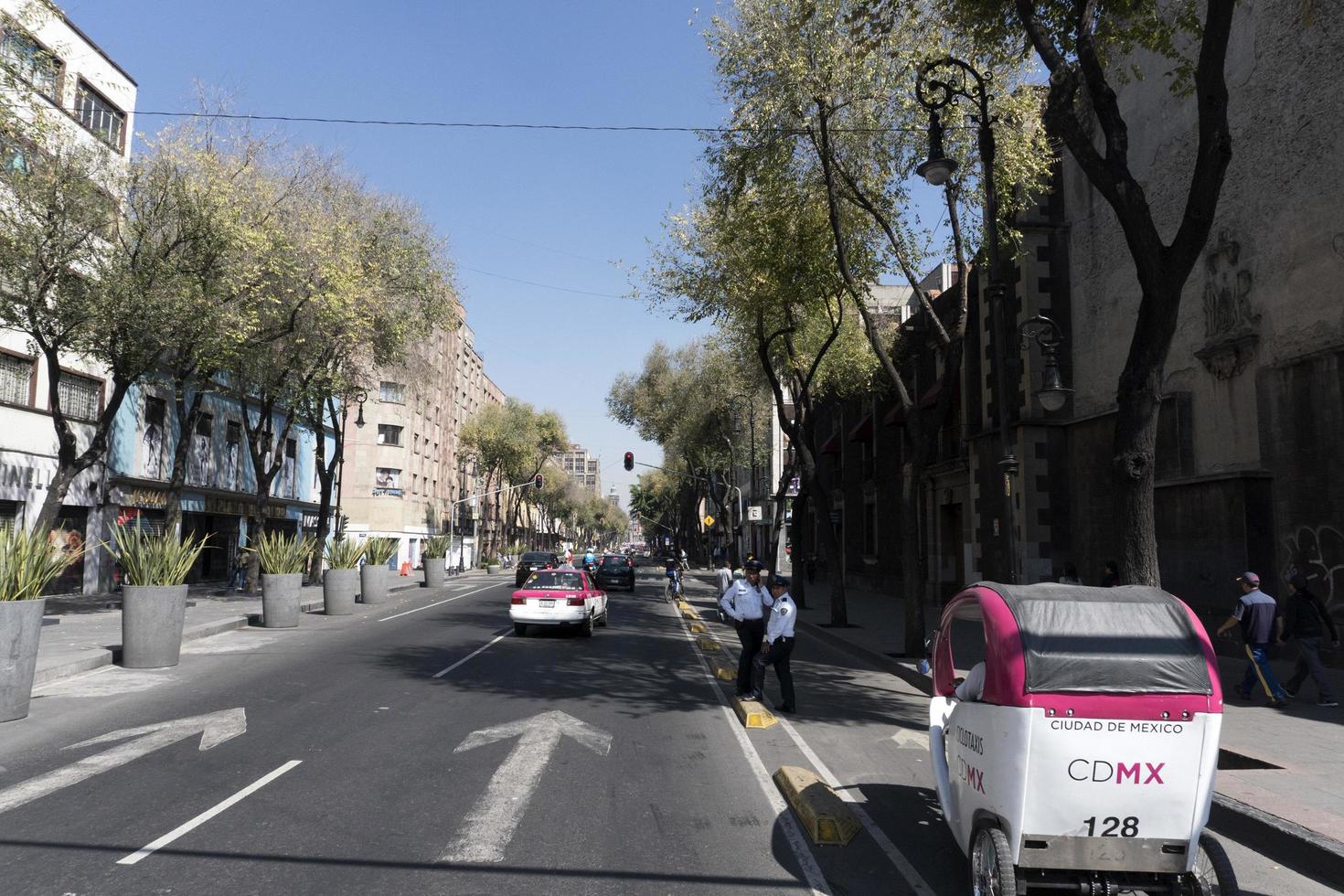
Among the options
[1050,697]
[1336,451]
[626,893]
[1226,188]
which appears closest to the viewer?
[1050,697]

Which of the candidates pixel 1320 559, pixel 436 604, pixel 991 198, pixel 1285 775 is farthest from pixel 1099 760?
pixel 436 604

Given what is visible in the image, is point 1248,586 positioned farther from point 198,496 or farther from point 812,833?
point 198,496

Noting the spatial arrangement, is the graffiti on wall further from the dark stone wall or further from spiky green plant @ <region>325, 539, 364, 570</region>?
spiky green plant @ <region>325, 539, 364, 570</region>

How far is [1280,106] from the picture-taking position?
14133 millimetres

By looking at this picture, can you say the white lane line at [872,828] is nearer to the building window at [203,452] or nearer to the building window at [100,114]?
the building window at [100,114]

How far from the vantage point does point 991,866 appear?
4.31 meters

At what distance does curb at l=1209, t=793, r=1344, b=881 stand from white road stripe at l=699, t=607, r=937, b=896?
188 centimetres

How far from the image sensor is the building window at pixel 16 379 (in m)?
23.3

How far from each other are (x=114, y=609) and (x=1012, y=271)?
2374 centimetres

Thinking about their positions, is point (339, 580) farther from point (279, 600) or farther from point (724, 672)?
point (724, 672)

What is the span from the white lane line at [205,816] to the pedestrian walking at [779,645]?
5.18m

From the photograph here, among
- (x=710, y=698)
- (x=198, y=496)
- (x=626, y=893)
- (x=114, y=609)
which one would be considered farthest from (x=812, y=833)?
(x=198, y=496)

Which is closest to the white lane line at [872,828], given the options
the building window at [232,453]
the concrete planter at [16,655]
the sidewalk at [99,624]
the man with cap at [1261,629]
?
the man with cap at [1261,629]

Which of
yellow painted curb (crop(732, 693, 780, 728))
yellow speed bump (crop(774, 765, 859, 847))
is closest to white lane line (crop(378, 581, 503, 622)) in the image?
yellow painted curb (crop(732, 693, 780, 728))
